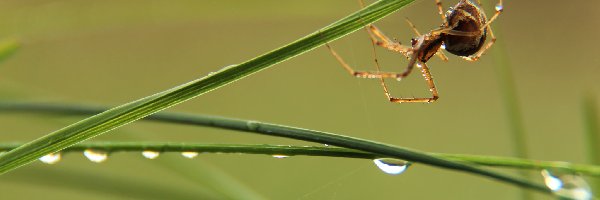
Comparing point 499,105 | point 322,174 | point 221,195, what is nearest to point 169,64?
point 322,174

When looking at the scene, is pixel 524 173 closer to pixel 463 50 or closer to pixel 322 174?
pixel 463 50

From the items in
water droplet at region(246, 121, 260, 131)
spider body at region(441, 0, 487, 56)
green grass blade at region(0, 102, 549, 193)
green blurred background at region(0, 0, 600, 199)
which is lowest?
green grass blade at region(0, 102, 549, 193)

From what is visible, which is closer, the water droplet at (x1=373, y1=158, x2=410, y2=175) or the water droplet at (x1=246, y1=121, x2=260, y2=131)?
the water droplet at (x1=246, y1=121, x2=260, y2=131)

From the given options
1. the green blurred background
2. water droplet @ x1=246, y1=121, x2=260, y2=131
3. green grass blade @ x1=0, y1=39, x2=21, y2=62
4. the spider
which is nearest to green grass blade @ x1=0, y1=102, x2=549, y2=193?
water droplet @ x1=246, y1=121, x2=260, y2=131

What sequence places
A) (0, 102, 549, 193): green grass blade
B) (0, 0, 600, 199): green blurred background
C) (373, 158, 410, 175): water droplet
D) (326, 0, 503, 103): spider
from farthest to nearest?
(0, 0, 600, 199): green blurred background, (326, 0, 503, 103): spider, (373, 158, 410, 175): water droplet, (0, 102, 549, 193): green grass blade

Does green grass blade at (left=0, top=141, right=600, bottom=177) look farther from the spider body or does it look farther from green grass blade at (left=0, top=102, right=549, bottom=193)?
the spider body

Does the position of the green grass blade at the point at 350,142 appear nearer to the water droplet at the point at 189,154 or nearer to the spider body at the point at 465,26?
the water droplet at the point at 189,154

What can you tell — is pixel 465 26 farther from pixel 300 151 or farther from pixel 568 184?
pixel 300 151
